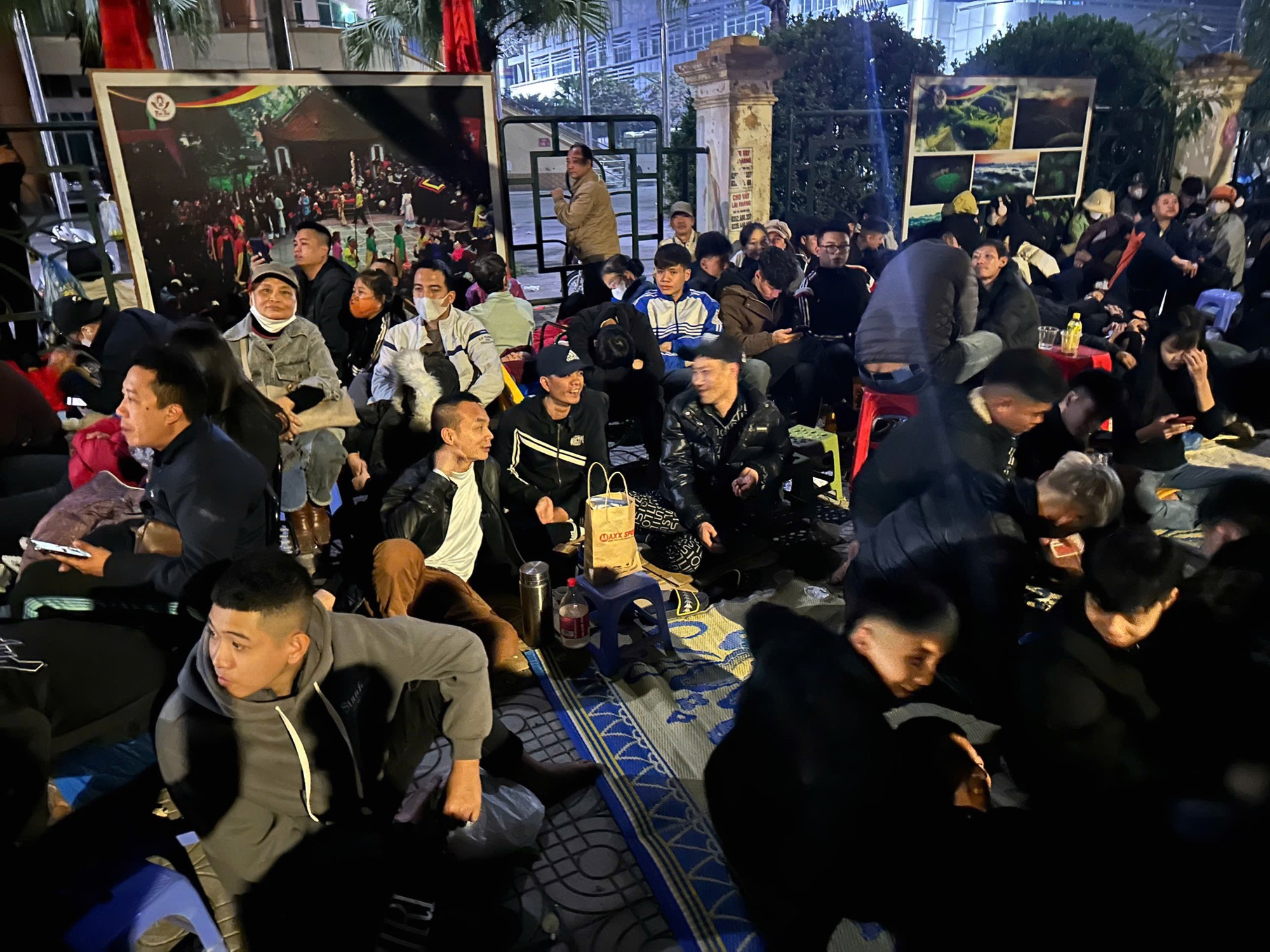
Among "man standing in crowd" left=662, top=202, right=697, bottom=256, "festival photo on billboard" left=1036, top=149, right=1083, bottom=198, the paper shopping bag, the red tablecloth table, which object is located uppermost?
Answer: "festival photo on billboard" left=1036, top=149, right=1083, bottom=198

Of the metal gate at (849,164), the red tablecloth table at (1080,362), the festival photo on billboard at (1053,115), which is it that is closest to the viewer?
the red tablecloth table at (1080,362)

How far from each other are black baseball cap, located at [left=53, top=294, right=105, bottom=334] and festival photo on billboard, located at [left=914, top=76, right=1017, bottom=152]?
9651 mm

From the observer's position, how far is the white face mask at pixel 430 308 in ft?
17.1

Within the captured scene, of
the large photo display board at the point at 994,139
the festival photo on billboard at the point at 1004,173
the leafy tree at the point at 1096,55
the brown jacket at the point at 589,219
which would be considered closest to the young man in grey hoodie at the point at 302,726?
the brown jacket at the point at 589,219

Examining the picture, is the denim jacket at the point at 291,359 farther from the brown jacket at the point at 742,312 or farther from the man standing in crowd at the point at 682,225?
the man standing in crowd at the point at 682,225

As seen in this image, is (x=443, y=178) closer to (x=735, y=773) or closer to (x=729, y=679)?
(x=729, y=679)

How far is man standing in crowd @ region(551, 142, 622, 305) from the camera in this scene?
7609 mm

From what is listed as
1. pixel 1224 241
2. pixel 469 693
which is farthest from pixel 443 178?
pixel 1224 241

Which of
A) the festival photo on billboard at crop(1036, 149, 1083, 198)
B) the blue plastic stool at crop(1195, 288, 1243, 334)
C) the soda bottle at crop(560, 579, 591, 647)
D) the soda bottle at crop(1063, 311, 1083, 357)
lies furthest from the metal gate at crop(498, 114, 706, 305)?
the blue plastic stool at crop(1195, 288, 1243, 334)

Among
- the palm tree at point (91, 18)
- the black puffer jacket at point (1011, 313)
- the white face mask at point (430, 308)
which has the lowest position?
the black puffer jacket at point (1011, 313)

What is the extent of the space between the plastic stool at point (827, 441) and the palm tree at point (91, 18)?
5.96m

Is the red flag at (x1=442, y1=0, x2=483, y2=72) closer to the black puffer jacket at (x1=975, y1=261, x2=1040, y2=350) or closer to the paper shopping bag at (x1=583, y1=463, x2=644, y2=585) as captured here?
the black puffer jacket at (x1=975, y1=261, x2=1040, y2=350)

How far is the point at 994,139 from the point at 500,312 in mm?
8724

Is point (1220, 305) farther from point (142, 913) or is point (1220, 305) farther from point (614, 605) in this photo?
point (142, 913)
